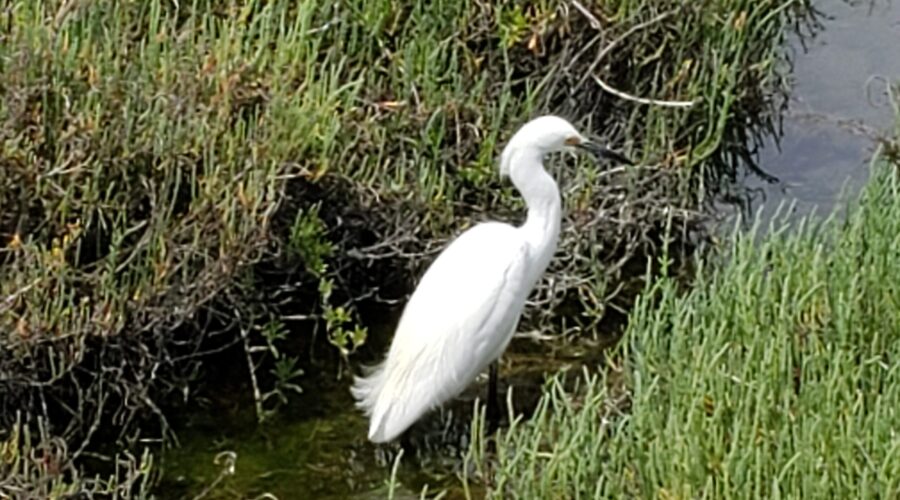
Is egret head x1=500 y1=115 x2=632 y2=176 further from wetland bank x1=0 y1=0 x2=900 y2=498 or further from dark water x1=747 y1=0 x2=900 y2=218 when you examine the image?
dark water x1=747 y1=0 x2=900 y2=218

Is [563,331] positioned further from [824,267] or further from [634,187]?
[824,267]

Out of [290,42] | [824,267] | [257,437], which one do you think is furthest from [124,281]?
[824,267]

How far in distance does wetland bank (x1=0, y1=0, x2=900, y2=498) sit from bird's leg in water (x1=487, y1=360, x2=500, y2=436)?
0.30 ft

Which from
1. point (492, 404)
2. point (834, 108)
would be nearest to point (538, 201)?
point (492, 404)

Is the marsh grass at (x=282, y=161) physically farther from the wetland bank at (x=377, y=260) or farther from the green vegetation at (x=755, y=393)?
the green vegetation at (x=755, y=393)

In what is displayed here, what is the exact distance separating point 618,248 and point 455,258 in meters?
0.91

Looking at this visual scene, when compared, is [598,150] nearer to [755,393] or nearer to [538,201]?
[538,201]

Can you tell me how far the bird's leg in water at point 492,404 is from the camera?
5.30 m

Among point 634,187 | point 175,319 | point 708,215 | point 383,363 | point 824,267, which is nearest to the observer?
point 824,267

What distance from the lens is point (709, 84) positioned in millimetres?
A: 6043

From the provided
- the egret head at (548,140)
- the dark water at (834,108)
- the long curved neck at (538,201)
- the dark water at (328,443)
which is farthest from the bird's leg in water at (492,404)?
the dark water at (834,108)

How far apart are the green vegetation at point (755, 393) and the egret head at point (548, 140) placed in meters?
0.52

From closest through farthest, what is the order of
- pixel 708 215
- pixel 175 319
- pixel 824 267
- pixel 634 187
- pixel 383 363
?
pixel 824 267
pixel 175 319
pixel 383 363
pixel 634 187
pixel 708 215

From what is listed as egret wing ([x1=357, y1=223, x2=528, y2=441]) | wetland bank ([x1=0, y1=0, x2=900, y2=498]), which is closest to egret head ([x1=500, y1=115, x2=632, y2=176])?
egret wing ([x1=357, y1=223, x2=528, y2=441])
